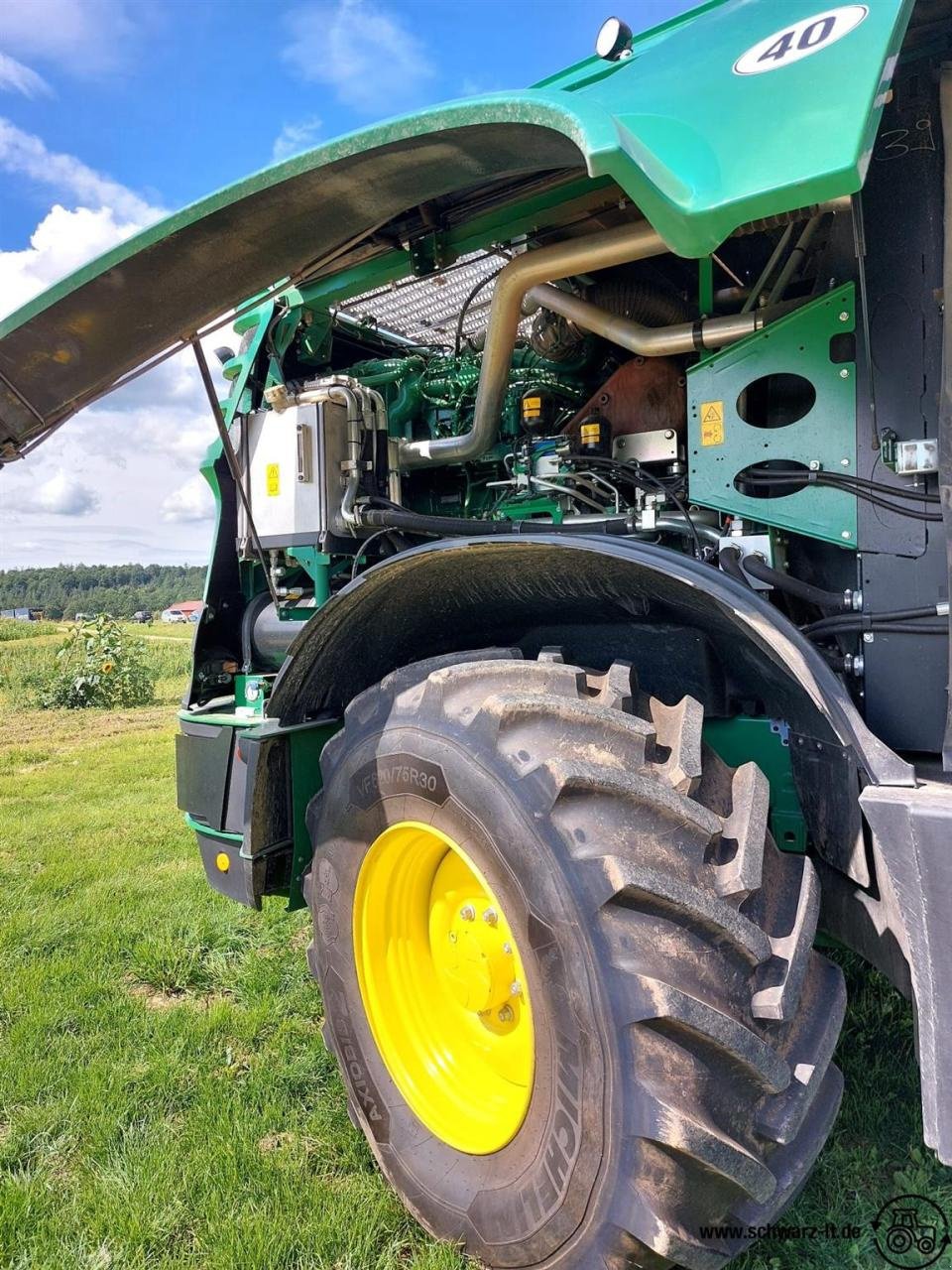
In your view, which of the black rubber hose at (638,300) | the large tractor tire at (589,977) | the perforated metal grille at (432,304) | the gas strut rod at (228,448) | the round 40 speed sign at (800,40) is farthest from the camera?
the perforated metal grille at (432,304)

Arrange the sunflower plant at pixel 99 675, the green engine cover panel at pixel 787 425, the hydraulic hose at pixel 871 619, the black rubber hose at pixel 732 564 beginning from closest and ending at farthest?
the hydraulic hose at pixel 871 619
the green engine cover panel at pixel 787 425
the black rubber hose at pixel 732 564
the sunflower plant at pixel 99 675

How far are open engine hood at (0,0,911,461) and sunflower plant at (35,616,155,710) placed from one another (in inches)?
466

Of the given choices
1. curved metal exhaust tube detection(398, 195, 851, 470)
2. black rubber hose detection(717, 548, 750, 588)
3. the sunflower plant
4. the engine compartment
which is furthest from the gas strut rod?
the sunflower plant

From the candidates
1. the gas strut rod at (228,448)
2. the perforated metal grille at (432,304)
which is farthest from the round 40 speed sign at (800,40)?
the gas strut rod at (228,448)

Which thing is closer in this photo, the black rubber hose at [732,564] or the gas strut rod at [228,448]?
the black rubber hose at [732,564]

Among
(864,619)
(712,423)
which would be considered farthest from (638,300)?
(864,619)

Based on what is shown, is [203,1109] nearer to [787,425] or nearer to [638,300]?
[787,425]

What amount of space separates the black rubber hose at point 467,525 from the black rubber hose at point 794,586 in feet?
1.51

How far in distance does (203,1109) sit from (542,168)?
2733 mm

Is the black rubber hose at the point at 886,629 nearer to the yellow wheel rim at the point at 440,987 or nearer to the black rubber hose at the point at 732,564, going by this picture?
the black rubber hose at the point at 732,564

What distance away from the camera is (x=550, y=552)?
82.4 inches

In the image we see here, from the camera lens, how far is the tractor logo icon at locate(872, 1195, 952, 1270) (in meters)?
2.06

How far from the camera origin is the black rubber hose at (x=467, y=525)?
8.67 ft

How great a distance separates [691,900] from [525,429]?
2104 millimetres
